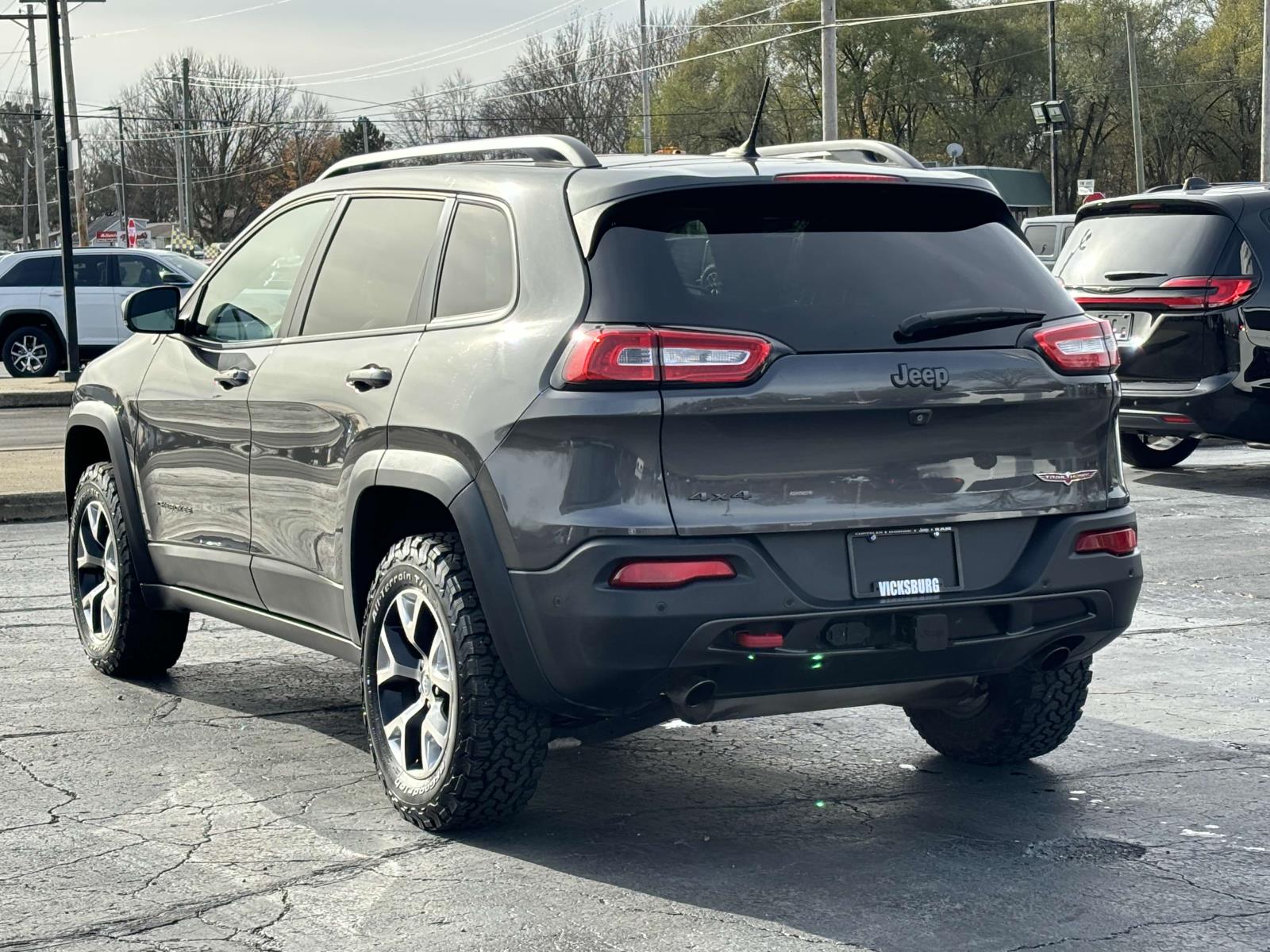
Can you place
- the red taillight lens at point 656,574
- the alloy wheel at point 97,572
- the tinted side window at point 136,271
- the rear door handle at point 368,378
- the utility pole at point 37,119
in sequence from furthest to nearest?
1. the utility pole at point 37,119
2. the tinted side window at point 136,271
3. the alloy wheel at point 97,572
4. the rear door handle at point 368,378
5. the red taillight lens at point 656,574

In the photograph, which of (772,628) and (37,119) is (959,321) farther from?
(37,119)

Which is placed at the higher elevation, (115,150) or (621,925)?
(115,150)

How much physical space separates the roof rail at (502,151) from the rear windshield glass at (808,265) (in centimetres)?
41

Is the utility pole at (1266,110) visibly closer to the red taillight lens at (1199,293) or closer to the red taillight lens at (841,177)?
the red taillight lens at (1199,293)

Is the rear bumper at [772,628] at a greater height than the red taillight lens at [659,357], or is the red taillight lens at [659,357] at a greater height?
the red taillight lens at [659,357]

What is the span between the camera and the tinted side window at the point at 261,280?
5.76 meters

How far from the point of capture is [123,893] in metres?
4.28

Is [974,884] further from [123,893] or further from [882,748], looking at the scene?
[123,893]

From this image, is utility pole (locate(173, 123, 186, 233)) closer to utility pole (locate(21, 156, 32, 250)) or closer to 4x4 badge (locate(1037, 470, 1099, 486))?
utility pole (locate(21, 156, 32, 250))

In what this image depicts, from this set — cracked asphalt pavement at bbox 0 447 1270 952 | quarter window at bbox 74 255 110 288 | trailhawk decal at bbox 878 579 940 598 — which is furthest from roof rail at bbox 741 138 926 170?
quarter window at bbox 74 255 110 288

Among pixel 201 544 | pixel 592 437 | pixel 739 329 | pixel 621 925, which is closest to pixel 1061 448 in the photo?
pixel 739 329

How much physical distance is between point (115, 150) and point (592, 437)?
10367 centimetres

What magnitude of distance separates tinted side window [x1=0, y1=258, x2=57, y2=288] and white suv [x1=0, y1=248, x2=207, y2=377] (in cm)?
1

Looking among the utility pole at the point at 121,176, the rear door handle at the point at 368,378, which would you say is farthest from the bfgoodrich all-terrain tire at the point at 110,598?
the utility pole at the point at 121,176
